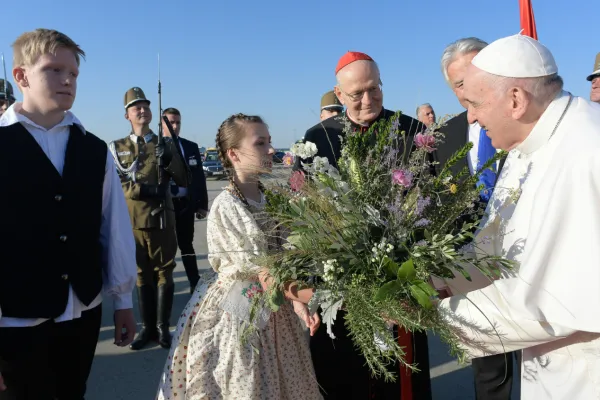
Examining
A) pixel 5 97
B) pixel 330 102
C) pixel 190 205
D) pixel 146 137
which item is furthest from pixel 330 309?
pixel 330 102

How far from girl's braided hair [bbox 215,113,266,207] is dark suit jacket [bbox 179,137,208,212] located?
10.9 feet

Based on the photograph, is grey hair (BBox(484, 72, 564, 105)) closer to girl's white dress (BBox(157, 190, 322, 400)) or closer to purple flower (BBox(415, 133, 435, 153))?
purple flower (BBox(415, 133, 435, 153))

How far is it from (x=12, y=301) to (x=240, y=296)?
3.05 ft

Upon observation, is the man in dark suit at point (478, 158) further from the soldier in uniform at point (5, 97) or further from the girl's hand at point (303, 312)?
the soldier in uniform at point (5, 97)

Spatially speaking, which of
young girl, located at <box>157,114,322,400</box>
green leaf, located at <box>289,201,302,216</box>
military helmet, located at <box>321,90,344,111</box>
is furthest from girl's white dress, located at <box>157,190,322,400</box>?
military helmet, located at <box>321,90,344,111</box>

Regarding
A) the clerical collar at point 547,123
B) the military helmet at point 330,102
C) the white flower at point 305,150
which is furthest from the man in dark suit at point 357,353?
the military helmet at point 330,102

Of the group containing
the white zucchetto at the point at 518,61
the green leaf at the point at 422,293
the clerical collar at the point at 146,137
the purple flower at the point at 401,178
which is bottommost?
the green leaf at the point at 422,293

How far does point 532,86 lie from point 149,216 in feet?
11.8

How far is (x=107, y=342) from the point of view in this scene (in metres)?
4.32

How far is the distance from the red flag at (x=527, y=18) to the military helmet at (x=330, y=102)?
3.44 meters

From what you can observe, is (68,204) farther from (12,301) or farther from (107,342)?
(107,342)

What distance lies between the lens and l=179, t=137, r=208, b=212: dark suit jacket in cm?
563

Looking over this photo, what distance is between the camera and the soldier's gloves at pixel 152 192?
14.1 feet

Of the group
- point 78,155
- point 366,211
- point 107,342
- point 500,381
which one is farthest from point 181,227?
point 366,211
